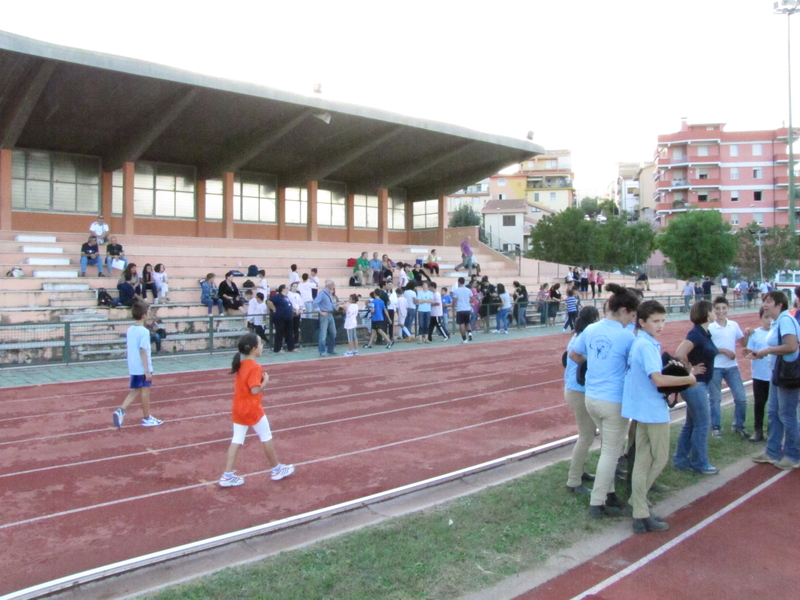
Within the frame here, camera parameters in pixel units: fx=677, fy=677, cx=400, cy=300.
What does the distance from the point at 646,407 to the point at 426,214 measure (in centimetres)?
3553

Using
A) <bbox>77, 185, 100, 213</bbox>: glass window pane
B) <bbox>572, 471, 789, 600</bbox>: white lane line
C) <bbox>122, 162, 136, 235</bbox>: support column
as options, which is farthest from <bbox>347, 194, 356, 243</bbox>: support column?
<bbox>572, 471, 789, 600</bbox>: white lane line

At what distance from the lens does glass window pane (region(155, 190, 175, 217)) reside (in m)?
30.1

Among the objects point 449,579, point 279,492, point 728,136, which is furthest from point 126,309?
point 728,136

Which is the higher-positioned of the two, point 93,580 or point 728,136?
point 728,136

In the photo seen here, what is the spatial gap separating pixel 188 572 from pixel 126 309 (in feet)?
43.8

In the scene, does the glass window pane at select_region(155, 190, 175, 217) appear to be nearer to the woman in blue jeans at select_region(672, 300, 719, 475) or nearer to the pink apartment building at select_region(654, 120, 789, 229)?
the woman in blue jeans at select_region(672, 300, 719, 475)

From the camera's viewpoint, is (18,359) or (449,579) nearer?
(449,579)

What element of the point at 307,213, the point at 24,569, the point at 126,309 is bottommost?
the point at 24,569

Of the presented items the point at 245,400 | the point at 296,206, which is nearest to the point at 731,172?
the point at 296,206

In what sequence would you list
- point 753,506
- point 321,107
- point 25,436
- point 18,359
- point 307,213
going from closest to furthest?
1. point 753,506
2. point 25,436
3. point 18,359
4. point 321,107
5. point 307,213

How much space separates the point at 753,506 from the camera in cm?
585

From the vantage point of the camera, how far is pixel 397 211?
4034cm

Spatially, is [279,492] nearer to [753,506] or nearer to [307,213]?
[753,506]

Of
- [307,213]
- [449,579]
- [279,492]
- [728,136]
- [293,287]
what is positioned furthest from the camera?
[728,136]
